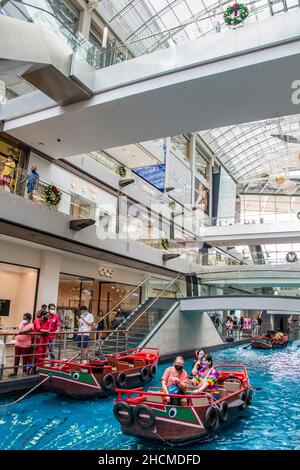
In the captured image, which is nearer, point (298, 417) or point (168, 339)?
point (298, 417)

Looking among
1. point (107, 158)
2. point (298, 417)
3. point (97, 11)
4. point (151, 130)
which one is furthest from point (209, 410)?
point (97, 11)

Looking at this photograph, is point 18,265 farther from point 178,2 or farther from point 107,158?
point 178,2

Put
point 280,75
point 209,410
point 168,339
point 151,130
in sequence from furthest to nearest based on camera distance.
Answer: point 168,339
point 151,130
point 280,75
point 209,410

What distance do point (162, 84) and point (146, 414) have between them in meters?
8.81

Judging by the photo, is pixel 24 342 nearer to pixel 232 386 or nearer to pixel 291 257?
pixel 232 386

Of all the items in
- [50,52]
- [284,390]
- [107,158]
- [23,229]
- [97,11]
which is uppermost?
[97,11]

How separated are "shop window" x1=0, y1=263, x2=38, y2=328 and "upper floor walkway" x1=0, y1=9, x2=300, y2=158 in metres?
6.06

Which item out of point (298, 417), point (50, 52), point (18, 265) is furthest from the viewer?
point (18, 265)

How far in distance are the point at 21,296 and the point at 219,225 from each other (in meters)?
19.8

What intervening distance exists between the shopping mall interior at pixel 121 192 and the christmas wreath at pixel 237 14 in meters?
0.05

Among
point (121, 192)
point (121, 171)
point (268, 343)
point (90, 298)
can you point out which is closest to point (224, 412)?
point (90, 298)

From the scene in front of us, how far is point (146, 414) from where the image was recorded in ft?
20.9

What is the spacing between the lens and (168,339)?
57.5 feet

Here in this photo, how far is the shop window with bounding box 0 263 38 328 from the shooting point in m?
14.9
